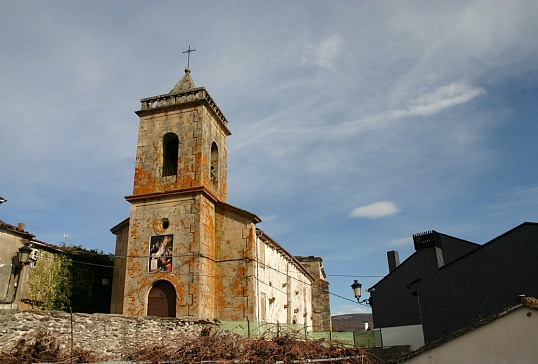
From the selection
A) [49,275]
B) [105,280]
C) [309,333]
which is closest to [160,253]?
[105,280]

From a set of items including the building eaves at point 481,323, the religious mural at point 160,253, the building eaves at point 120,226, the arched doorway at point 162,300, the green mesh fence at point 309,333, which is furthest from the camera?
the building eaves at point 120,226

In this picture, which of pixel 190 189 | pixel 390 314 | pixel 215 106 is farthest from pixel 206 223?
pixel 390 314

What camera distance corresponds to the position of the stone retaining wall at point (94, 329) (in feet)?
A: 34.6

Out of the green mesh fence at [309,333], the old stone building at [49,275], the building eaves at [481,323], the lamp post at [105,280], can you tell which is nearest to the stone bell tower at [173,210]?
the lamp post at [105,280]

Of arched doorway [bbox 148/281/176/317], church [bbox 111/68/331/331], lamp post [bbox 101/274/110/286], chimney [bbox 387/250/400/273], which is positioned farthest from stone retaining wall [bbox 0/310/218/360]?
chimney [bbox 387/250/400/273]

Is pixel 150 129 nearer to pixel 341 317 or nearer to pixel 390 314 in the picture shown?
pixel 390 314

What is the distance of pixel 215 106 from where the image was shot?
74.3 ft

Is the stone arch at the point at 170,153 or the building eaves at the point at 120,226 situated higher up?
the stone arch at the point at 170,153

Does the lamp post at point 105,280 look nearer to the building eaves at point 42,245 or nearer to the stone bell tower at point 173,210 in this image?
the stone bell tower at point 173,210

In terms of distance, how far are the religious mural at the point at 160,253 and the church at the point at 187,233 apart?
0.14ft

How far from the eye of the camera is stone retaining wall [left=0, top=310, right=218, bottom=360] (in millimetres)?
10555

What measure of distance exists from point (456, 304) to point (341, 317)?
58.4 m

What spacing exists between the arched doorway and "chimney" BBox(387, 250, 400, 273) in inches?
722

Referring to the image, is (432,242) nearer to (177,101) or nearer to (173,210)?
(173,210)
